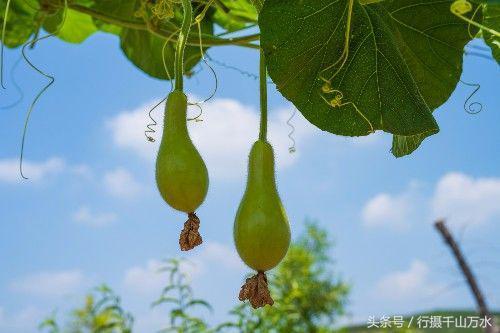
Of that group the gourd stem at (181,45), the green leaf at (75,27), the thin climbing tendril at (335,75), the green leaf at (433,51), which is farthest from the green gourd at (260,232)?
the green leaf at (75,27)

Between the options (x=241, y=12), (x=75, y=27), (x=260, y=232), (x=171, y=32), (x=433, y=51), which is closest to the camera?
(x=260, y=232)

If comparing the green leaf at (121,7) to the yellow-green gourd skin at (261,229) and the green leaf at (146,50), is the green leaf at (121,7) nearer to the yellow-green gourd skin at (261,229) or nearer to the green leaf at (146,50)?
the green leaf at (146,50)

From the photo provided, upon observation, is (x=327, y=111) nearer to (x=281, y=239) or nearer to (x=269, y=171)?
(x=269, y=171)

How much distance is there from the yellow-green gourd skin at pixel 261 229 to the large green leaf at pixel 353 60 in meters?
0.28

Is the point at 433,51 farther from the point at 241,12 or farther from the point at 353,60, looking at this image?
the point at 241,12

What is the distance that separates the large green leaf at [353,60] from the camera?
1.06 metres

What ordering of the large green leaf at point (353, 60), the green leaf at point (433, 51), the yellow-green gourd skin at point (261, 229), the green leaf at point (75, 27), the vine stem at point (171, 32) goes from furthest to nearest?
the green leaf at point (75, 27)
the vine stem at point (171, 32)
the green leaf at point (433, 51)
the large green leaf at point (353, 60)
the yellow-green gourd skin at point (261, 229)

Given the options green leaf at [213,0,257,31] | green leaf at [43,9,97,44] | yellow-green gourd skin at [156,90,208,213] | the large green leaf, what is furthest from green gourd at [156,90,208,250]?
green leaf at [43,9,97,44]

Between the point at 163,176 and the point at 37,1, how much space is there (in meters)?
1.12

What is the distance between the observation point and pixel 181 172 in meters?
0.82

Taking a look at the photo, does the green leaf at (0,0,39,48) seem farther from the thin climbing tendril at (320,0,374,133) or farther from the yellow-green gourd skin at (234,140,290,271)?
the yellow-green gourd skin at (234,140,290,271)

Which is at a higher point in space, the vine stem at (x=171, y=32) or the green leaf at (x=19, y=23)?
the green leaf at (x=19, y=23)

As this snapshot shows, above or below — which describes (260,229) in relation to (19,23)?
below

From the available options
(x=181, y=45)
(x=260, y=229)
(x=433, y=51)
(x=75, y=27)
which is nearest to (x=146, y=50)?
(x=75, y=27)
